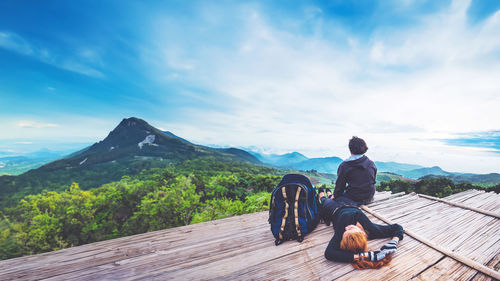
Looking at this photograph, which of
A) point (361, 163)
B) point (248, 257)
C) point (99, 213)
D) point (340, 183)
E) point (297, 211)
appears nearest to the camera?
point (248, 257)

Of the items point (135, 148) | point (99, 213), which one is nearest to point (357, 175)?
point (99, 213)

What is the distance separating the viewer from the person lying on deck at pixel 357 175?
389 cm

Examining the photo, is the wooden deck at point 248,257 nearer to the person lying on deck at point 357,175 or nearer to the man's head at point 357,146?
the person lying on deck at point 357,175

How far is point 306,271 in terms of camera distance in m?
2.42

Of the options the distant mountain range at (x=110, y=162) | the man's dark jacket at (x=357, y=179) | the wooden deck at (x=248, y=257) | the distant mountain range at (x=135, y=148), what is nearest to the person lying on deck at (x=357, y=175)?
the man's dark jacket at (x=357, y=179)

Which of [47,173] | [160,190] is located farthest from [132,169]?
[160,190]

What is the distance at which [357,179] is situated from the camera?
155 inches

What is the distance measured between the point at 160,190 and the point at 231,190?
2500 millimetres

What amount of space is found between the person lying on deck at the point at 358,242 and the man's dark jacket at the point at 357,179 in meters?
0.95

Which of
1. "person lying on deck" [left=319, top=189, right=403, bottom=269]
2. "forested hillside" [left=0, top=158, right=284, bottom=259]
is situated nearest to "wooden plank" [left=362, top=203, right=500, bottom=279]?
"person lying on deck" [left=319, top=189, right=403, bottom=269]

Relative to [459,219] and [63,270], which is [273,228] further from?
[459,219]

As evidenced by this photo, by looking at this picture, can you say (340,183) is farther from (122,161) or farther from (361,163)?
(122,161)

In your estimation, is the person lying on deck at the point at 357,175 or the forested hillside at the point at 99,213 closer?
the person lying on deck at the point at 357,175

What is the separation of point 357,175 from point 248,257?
288 cm
